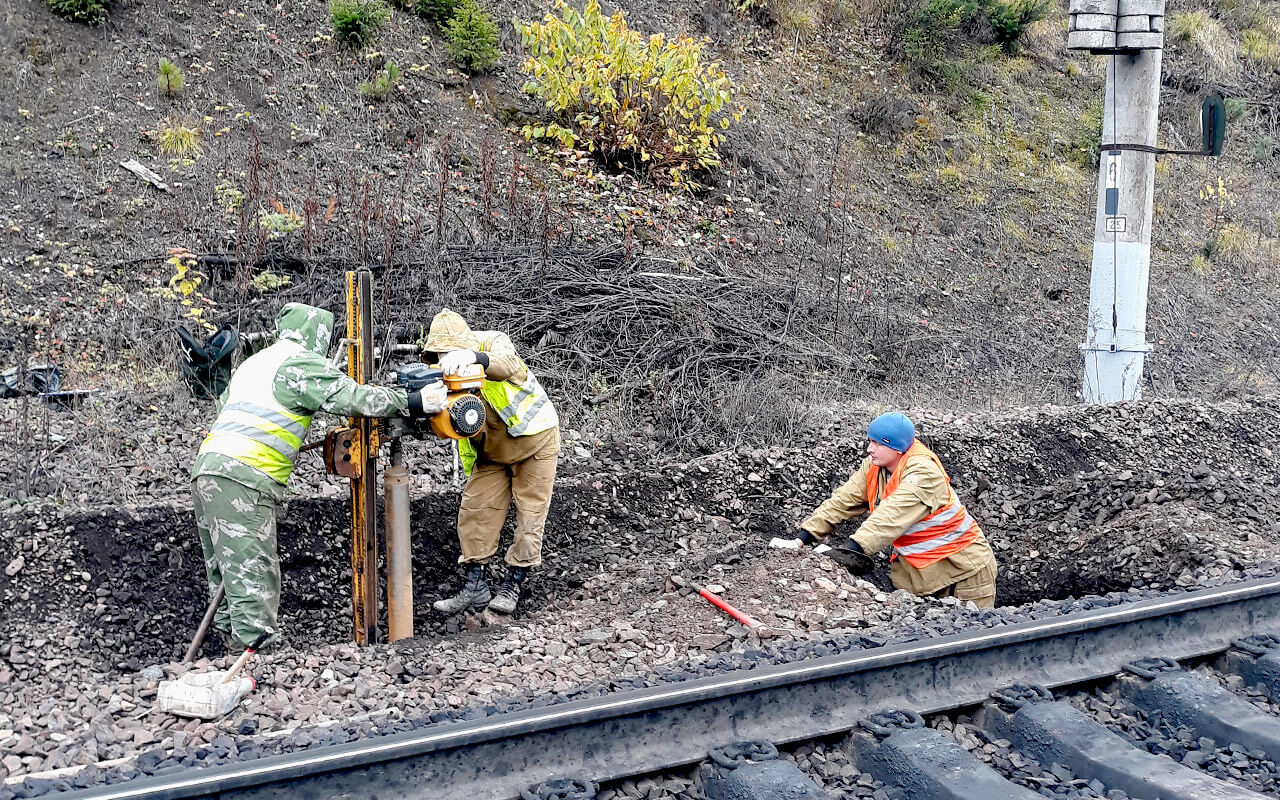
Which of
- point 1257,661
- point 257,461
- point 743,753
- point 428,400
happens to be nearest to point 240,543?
point 257,461

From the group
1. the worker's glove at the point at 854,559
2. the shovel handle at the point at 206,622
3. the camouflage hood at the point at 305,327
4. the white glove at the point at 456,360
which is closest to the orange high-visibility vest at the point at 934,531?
the worker's glove at the point at 854,559

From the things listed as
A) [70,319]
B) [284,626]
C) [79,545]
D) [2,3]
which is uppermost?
[2,3]

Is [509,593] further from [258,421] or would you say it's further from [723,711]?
[723,711]

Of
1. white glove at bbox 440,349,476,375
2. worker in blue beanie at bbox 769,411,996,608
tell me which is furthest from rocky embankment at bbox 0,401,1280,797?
white glove at bbox 440,349,476,375

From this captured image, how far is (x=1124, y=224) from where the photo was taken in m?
9.60

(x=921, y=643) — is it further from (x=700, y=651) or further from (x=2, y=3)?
(x=2, y=3)

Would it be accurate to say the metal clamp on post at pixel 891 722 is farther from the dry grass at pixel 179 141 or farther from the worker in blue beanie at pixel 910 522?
the dry grass at pixel 179 141

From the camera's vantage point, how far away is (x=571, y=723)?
3246 mm

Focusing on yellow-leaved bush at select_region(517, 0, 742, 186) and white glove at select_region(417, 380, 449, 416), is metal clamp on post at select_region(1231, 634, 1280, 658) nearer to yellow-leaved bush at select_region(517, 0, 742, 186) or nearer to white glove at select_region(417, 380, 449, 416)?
white glove at select_region(417, 380, 449, 416)

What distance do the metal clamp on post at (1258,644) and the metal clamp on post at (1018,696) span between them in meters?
0.90

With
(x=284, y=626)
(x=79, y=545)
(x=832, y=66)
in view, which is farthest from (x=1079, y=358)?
(x=79, y=545)

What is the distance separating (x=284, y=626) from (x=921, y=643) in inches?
146

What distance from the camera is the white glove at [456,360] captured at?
5133 millimetres

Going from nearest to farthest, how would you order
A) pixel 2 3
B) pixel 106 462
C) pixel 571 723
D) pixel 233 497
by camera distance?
pixel 571 723, pixel 233 497, pixel 106 462, pixel 2 3
